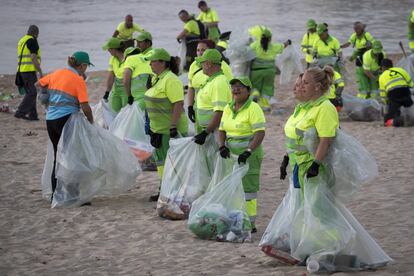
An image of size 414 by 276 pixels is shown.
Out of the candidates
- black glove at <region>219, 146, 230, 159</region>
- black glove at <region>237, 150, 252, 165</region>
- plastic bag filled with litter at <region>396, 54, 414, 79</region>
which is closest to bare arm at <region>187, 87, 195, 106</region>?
black glove at <region>219, 146, 230, 159</region>

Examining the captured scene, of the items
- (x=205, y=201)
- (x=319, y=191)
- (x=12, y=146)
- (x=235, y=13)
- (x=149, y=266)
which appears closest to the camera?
(x=319, y=191)

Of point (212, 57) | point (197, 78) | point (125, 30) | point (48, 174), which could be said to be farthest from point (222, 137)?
point (125, 30)

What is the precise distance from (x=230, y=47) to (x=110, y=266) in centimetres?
980

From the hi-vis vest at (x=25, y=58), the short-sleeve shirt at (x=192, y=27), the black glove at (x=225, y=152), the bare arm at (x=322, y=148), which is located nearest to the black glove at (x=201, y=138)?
the black glove at (x=225, y=152)

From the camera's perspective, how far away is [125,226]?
390 inches

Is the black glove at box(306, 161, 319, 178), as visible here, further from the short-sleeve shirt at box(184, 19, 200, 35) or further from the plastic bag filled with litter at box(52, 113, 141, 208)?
the short-sleeve shirt at box(184, 19, 200, 35)

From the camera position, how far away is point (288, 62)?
→ 19938 mm

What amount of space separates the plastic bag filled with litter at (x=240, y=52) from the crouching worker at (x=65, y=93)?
7.02 metres

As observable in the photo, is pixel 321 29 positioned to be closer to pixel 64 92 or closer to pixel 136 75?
pixel 136 75

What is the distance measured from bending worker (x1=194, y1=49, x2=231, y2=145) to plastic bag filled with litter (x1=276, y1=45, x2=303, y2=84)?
963 cm

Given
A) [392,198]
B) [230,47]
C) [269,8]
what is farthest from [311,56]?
[269,8]

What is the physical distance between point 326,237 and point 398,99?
8523mm

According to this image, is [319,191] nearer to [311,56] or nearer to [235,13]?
[311,56]

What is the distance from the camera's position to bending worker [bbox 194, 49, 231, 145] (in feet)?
32.4
